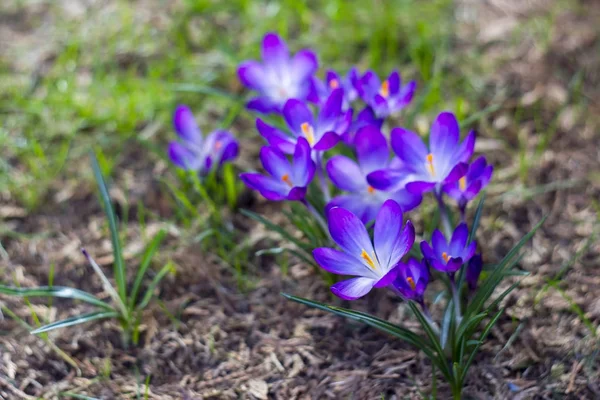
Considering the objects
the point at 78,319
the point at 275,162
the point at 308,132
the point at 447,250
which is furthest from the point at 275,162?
the point at 78,319

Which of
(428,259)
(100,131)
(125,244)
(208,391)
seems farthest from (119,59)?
(428,259)

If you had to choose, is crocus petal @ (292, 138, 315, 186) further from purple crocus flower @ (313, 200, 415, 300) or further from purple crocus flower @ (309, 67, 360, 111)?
purple crocus flower @ (309, 67, 360, 111)

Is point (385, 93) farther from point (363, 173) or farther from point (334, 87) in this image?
point (363, 173)

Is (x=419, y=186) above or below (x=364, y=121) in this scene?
below

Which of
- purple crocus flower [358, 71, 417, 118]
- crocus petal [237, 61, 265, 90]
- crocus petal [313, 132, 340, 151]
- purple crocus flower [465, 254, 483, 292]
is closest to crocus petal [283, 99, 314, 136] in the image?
→ crocus petal [313, 132, 340, 151]

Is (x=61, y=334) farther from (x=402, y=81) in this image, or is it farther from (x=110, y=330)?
(x=402, y=81)

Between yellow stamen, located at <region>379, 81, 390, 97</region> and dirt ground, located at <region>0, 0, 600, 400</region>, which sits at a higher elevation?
yellow stamen, located at <region>379, 81, 390, 97</region>
